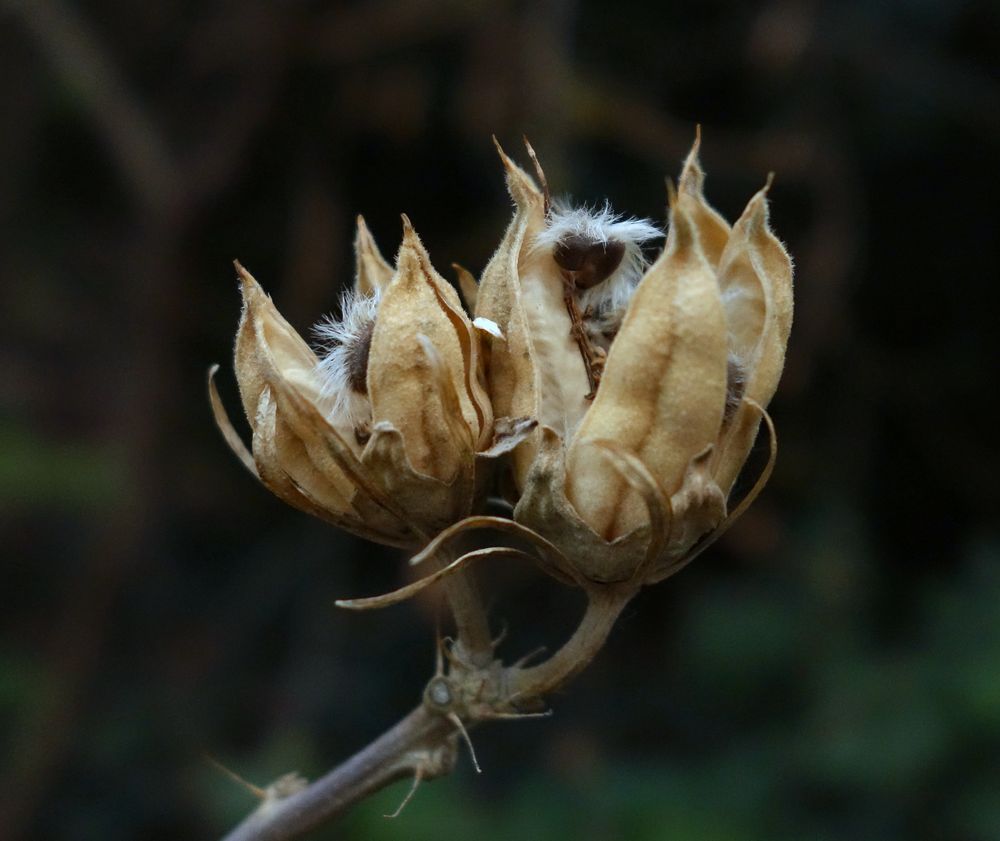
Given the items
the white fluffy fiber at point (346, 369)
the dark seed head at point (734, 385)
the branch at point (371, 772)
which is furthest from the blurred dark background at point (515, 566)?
the dark seed head at point (734, 385)

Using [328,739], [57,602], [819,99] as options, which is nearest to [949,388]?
[819,99]

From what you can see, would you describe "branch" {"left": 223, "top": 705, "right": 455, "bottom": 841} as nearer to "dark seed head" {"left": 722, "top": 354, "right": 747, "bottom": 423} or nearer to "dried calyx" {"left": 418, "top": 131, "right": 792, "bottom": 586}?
"dried calyx" {"left": 418, "top": 131, "right": 792, "bottom": 586}

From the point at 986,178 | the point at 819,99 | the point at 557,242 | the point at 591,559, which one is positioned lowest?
the point at 986,178

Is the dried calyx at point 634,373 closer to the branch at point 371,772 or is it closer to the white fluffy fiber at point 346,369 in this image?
the white fluffy fiber at point 346,369

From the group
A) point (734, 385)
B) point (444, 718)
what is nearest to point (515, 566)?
point (444, 718)

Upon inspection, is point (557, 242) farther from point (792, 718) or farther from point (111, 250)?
point (111, 250)

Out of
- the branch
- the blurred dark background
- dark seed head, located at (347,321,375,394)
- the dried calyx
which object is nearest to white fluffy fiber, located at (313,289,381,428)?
dark seed head, located at (347,321,375,394)

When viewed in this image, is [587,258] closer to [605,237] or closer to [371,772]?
[605,237]
